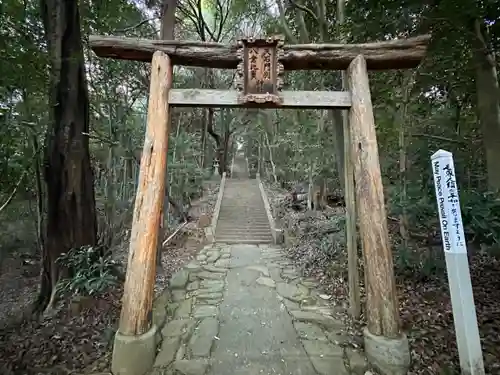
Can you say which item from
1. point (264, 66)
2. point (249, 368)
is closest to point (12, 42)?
point (264, 66)

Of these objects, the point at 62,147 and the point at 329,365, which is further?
the point at 62,147

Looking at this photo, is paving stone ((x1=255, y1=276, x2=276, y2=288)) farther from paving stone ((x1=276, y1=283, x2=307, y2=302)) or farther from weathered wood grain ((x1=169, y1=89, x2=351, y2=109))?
weathered wood grain ((x1=169, y1=89, x2=351, y2=109))

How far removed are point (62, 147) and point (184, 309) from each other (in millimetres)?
2710

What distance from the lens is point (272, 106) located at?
10.1 feet

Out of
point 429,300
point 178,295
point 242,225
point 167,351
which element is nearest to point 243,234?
point 242,225

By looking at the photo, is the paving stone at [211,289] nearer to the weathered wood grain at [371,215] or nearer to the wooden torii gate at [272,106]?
the wooden torii gate at [272,106]

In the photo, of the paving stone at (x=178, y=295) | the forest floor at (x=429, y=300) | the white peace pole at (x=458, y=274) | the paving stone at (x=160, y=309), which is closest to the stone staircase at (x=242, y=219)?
the forest floor at (x=429, y=300)

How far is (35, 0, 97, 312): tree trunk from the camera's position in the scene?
3.86m

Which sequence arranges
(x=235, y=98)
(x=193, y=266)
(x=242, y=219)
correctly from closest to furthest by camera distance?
(x=235, y=98) < (x=193, y=266) < (x=242, y=219)

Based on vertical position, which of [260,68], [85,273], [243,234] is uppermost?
[260,68]

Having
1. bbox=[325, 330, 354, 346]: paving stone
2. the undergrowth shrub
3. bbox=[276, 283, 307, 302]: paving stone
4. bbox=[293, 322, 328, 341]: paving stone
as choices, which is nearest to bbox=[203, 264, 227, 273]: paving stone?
Result: bbox=[276, 283, 307, 302]: paving stone

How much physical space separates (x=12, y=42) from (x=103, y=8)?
1901mm

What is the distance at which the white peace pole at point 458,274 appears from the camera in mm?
2209

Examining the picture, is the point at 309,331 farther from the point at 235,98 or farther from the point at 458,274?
the point at 235,98
